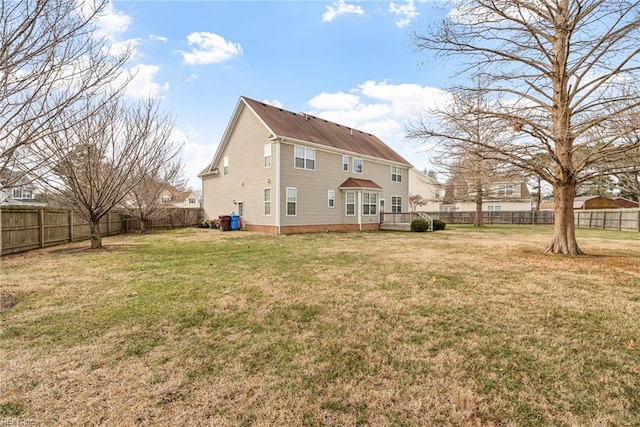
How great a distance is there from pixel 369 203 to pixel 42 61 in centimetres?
1775

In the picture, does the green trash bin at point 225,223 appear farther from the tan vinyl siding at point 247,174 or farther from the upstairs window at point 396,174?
the upstairs window at point 396,174

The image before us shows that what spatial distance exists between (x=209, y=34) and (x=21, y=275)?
1016 centimetres

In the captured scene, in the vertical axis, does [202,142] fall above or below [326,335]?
above

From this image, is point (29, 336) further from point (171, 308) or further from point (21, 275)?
point (21, 275)

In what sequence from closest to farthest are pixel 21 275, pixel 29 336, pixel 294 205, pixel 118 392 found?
1. pixel 118 392
2. pixel 29 336
3. pixel 21 275
4. pixel 294 205

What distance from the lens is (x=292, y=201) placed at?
1641cm

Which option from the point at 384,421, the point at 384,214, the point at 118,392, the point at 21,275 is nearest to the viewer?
the point at 384,421

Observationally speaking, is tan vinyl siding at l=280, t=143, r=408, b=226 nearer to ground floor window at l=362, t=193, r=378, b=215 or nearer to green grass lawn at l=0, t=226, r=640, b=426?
ground floor window at l=362, t=193, r=378, b=215

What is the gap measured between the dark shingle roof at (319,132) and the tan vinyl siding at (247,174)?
2.23 feet

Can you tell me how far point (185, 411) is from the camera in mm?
2217

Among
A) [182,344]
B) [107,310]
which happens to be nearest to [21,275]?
[107,310]

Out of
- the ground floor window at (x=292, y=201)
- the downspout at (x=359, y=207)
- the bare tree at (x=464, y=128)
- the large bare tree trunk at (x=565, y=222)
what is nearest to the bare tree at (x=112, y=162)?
the ground floor window at (x=292, y=201)

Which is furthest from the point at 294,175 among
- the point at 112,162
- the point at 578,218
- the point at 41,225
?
the point at 578,218

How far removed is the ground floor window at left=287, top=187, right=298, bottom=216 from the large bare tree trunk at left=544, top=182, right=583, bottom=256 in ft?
37.1
